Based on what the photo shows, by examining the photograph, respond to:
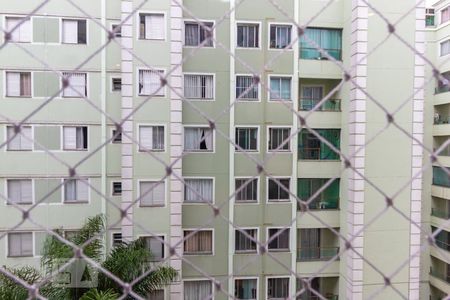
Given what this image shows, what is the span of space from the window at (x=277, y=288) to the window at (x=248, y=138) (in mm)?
1032

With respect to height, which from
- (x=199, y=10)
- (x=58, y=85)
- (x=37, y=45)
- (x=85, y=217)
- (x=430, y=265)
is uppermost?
(x=199, y=10)

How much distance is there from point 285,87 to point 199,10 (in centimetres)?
84

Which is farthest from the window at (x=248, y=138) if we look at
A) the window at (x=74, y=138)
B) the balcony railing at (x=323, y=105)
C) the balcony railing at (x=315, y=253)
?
the window at (x=74, y=138)

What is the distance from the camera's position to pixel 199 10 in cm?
257

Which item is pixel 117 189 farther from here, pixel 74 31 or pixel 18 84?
pixel 74 31

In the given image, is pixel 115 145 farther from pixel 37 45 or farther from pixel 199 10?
pixel 199 10

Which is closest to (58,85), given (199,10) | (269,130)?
→ (199,10)

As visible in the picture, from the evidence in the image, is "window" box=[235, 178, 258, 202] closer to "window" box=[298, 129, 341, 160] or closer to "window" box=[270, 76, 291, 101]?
"window" box=[298, 129, 341, 160]

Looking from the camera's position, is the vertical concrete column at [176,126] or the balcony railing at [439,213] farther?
the balcony railing at [439,213]

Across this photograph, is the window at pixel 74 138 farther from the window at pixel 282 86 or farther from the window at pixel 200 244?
the window at pixel 282 86

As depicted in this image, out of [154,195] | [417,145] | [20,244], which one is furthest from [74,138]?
[417,145]

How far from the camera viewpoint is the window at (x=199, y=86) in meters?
2.60

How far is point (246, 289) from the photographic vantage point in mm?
2736

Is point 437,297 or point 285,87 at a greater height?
point 285,87
